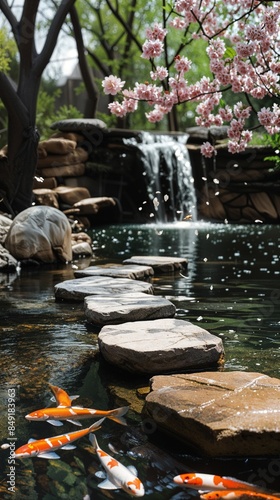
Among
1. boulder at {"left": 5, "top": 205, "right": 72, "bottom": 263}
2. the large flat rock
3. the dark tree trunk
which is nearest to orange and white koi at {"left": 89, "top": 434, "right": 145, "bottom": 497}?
the large flat rock

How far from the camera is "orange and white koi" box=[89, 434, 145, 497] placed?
284 centimetres

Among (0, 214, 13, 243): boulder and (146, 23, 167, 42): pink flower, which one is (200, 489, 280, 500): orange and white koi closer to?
(146, 23, 167, 42): pink flower

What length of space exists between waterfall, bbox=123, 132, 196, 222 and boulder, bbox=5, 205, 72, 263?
10178mm

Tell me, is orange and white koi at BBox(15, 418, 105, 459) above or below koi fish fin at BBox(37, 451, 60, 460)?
above

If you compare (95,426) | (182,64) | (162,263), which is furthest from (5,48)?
(95,426)

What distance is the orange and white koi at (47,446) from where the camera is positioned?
3.13m

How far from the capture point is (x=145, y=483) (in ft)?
9.60

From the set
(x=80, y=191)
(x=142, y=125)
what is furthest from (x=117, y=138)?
(x=142, y=125)

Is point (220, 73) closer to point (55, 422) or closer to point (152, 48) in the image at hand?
point (152, 48)

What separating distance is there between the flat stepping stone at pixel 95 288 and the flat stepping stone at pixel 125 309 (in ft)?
1.80

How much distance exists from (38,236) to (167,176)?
1111 centimetres

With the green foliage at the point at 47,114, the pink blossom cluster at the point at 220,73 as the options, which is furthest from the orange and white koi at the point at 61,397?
the green foliage at the point at 47,114

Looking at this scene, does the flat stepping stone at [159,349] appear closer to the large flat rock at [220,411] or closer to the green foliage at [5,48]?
the large flat rock at [220,411]

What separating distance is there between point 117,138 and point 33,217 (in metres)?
11.2
